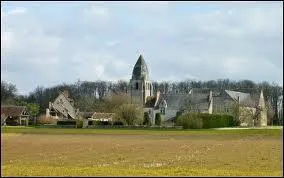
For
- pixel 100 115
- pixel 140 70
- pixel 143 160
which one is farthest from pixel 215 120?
pixel 143 160

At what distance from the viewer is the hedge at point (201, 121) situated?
95938 mm

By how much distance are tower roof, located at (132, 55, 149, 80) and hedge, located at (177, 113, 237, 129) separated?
167 ft

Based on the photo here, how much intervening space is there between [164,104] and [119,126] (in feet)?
126

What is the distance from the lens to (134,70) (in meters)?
157

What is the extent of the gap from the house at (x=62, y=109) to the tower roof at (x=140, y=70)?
28464 millimetres

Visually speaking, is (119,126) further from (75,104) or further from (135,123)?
(75,104)

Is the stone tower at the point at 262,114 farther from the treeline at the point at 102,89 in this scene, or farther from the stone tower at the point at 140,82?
the stone tower at the point at 140,82

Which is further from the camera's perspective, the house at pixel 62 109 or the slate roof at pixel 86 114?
the slate roof at pixel 86 114

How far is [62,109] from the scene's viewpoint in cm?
12950

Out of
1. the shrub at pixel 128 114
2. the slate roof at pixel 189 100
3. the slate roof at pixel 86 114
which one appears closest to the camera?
the shrub at pixel 128 114

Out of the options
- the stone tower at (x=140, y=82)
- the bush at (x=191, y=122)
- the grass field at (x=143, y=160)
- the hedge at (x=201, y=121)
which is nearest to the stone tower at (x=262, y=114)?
the hedge at (x=201, y=121)

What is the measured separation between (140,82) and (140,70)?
12.4 feet

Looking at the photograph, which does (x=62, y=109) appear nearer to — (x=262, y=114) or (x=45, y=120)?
(x=45, y=120)

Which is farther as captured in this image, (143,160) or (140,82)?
(140,82)
